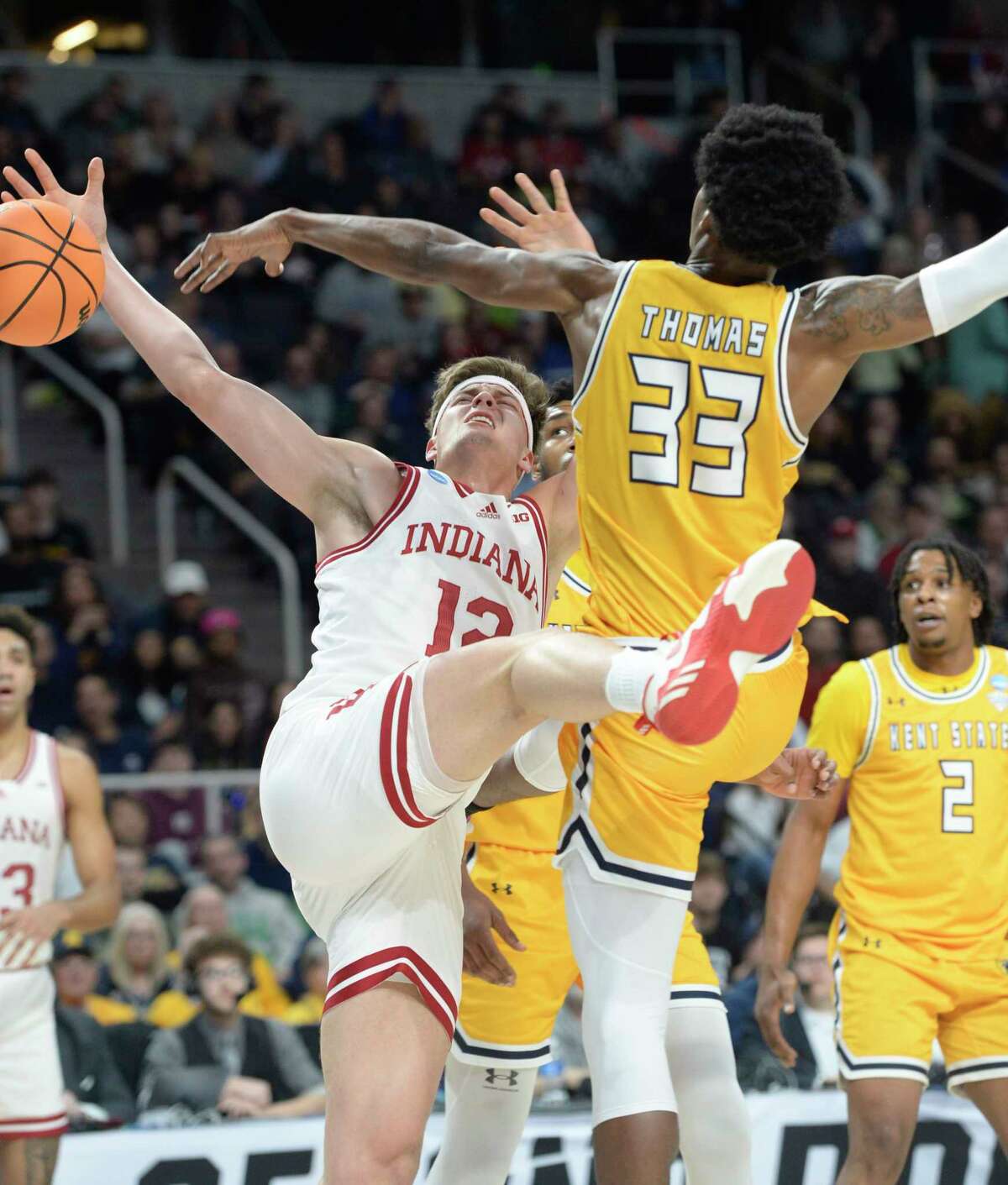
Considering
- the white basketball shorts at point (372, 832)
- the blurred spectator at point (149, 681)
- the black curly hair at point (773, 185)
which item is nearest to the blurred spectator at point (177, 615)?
the blurred spectator at point (149, 681)

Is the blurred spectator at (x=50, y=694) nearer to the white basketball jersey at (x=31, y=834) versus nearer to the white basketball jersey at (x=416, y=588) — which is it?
the white basketball jersey at (x=31, y=834)

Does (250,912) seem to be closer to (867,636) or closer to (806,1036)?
(806,1036)

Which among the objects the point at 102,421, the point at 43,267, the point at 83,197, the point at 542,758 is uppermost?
the point at 102,421

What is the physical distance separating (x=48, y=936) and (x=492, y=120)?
10788mm

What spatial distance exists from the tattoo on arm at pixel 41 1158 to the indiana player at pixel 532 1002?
1.83m

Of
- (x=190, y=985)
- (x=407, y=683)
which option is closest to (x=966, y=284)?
(x=407, y=683)

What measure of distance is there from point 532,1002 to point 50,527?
7.44m

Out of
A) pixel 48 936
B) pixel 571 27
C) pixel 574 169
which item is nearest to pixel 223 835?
pixel 48 936

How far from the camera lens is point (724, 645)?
3.77m

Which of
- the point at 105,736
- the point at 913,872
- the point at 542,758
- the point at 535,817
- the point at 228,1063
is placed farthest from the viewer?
the point at 105,736

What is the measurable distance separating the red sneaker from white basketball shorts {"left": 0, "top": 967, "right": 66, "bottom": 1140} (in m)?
3.66

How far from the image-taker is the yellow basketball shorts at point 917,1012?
5.65 meters

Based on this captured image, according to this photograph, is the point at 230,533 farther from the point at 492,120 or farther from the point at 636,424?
the point at 636,424

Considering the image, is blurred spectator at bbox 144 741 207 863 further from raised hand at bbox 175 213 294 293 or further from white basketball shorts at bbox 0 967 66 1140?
raised hand at bbox 175 213 294 293
